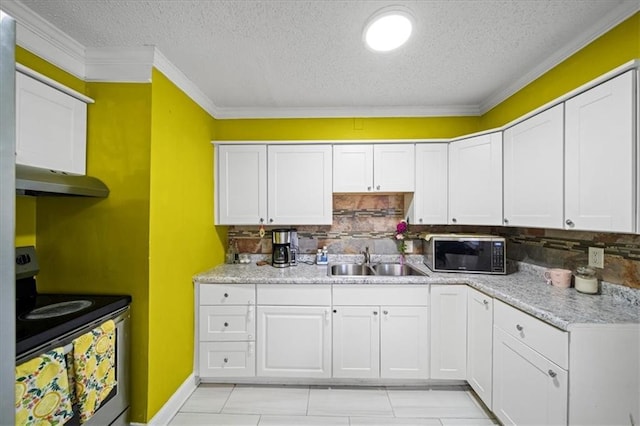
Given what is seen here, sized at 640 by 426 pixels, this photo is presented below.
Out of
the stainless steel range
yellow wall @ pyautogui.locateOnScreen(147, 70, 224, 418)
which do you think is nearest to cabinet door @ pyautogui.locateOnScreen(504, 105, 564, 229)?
yellow wall @ pyautogui.locateOnScreen(147, 70, 224, 418)

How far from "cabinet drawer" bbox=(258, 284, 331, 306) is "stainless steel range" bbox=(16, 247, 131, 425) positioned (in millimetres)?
918

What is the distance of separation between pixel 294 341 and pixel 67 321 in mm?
1442

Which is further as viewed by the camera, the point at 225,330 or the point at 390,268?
the point at 390,268

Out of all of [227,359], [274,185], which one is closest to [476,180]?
[274,185]

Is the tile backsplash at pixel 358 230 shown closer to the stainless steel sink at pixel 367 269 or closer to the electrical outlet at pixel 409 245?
the electrical outlet at pixel 409 245

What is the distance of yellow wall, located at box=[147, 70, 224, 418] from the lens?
5.47 feet

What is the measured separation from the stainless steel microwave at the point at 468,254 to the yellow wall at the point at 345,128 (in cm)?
108

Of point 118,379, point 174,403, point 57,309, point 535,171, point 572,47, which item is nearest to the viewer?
point 57,309

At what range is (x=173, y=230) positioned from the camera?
1.86 m

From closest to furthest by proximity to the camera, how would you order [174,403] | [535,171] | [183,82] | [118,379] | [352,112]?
[118,379] < [535,171] < [174,403] < [183,82] < [352,112]

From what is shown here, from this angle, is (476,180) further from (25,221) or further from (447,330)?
(25,221)

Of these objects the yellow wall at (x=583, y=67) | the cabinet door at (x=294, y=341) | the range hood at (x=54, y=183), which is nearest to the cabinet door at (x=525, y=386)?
the cabinet door at (x=294, y=341)

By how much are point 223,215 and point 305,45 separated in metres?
1.66

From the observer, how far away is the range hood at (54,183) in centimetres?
113
